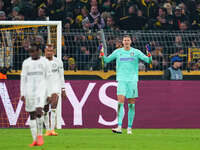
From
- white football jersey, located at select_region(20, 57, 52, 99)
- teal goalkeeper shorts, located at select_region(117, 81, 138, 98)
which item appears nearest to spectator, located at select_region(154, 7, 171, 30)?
teal goalkeeper shorts, located at select_region(117, 81, 138, 98)

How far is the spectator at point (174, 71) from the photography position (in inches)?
613

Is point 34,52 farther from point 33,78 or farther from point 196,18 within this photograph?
point 196,18

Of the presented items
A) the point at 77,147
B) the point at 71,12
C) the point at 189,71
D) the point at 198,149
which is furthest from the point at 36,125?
the point at 71,12

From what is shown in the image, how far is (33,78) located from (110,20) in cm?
783

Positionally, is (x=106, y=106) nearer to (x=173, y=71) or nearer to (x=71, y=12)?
(x=173, y=71)

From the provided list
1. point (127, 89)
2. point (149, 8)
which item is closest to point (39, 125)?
point (127, 89)

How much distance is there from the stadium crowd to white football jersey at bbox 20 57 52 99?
18.5 feet

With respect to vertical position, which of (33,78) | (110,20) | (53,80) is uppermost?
(110,20)

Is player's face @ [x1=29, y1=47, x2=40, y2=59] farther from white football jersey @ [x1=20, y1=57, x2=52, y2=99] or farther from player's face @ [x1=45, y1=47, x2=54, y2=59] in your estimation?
player's face @ [x1=45, y1=47, x2=54, y2=59]

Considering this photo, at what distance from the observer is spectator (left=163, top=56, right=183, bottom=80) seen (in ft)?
51.1

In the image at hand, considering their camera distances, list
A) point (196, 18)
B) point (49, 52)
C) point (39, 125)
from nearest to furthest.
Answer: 1. point (39, 125)
2. point (49, 52)
3. point (196, 18)

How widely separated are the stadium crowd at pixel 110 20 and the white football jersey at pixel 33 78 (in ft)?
18.5

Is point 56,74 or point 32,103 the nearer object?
point 32,103

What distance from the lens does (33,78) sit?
966 cm
